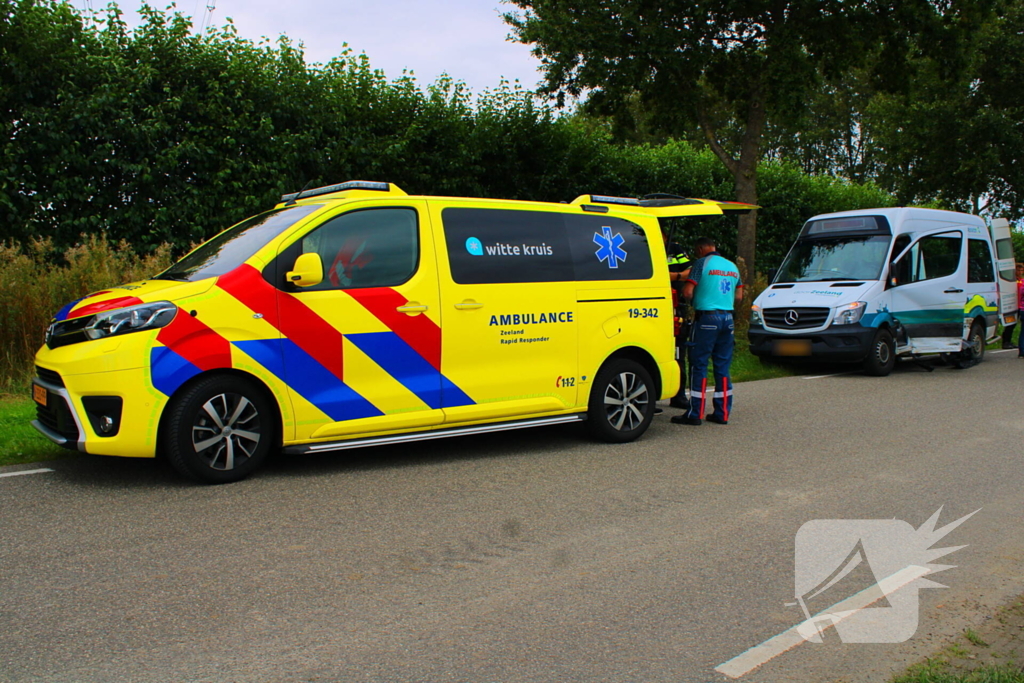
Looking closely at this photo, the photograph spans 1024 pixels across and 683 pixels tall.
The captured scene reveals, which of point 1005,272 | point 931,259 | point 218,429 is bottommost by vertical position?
point 218,429

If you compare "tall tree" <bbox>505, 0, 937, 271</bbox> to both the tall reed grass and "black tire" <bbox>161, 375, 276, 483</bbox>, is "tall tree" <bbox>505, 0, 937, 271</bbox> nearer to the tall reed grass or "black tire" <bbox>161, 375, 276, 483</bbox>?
the tall reed grass

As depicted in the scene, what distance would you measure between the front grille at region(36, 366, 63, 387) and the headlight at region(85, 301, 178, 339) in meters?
0.35

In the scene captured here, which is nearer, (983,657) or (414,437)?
(983,657)

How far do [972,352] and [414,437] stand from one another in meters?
11.5

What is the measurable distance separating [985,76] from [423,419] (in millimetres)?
24277

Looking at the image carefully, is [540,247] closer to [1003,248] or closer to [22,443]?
[22,443]

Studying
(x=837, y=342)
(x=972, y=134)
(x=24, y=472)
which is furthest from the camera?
(x=972, y=134)

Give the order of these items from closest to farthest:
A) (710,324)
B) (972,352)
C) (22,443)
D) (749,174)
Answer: (22,443) < (710,324) < (972,352) < (749,174)

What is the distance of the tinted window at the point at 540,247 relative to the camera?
6996mm

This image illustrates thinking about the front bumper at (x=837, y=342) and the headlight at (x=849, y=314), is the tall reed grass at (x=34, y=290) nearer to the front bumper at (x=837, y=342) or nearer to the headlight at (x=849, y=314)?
the front bumper at (x=837, y=342)

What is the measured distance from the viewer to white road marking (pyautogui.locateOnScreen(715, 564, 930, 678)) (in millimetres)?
3555

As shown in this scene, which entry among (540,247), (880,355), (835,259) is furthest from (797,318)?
(540,247)

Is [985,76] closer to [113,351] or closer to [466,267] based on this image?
[466,267]

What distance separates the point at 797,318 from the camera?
Result: 13.4 m
